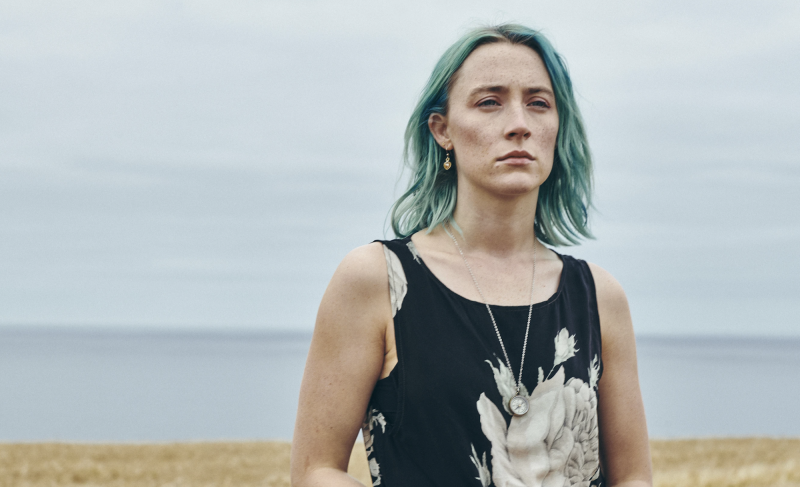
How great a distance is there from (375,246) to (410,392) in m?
0.52

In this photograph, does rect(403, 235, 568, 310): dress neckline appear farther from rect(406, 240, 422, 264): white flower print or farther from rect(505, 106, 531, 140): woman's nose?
rect(505, 106, 531, 140): woman's nose

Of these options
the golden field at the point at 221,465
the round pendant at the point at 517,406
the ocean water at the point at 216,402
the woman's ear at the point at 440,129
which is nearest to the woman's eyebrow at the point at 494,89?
the woman's ear at the point at 440,129

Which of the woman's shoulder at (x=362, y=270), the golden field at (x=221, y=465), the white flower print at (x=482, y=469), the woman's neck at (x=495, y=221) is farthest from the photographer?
the golden field at (x=221, y=465)

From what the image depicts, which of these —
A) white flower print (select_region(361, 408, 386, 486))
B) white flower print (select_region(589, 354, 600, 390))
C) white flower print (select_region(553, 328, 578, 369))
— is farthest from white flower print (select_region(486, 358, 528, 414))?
white flower print (select_region(361, 408, 386, 486))

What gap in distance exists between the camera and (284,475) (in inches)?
378

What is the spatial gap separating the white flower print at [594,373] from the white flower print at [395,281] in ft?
2.28

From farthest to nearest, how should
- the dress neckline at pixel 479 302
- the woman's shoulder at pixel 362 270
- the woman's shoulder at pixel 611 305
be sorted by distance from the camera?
the woman's shoulder at pixel 611 305
the dress neckline at pixel 479 302
the woman's shoulder at pixel 362 270

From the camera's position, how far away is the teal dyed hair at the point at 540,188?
2719mm

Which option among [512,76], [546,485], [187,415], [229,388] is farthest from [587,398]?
[229,388]

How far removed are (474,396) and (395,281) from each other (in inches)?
17.5

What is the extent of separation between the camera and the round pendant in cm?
242

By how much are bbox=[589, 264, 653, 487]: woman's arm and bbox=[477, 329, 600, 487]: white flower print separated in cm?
15

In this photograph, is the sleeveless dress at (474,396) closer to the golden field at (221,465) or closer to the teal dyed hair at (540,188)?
the teal dyed hair at (540,188)

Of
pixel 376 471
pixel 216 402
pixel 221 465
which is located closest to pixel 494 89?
pixel 376 471
